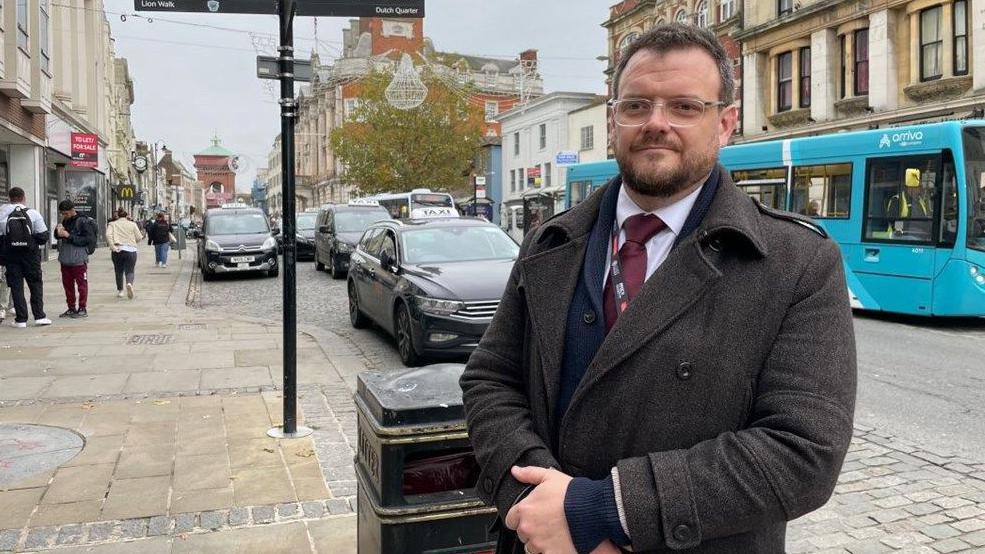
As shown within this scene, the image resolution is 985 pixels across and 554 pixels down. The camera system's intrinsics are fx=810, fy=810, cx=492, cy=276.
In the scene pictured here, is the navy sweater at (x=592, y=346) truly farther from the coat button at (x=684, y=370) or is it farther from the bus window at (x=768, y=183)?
the bus window at (x=768, y=183)

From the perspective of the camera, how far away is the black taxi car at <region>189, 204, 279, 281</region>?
1911cm

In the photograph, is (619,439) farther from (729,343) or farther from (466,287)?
(466,287)

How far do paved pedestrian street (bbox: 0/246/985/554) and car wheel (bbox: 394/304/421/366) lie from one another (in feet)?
0.84

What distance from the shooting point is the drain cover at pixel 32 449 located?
15.9ft

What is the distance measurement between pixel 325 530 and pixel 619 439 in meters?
2.76

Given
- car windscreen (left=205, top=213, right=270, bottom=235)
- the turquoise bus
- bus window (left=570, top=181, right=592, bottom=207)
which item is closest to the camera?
the turquoise bus

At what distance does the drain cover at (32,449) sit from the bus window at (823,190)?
439 inches

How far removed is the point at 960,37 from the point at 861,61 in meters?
3.73

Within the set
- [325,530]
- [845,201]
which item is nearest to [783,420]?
[325,530]

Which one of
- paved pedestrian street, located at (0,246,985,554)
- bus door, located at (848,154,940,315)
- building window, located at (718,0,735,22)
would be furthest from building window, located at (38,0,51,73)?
building window, located at (718,0,735,22)

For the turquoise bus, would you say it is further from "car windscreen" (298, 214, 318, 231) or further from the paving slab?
"car windscreen" (298, 214, 318, 231)

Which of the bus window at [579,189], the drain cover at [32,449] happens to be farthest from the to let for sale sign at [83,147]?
the drain cover at [32,449]

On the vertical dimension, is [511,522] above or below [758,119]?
below

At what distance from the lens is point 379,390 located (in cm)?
285
